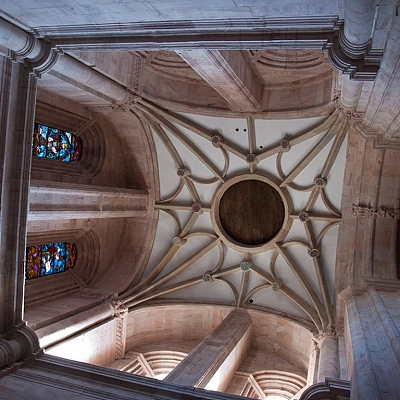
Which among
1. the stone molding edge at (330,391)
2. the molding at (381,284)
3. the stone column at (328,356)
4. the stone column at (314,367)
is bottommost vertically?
the stone column at (314,367)

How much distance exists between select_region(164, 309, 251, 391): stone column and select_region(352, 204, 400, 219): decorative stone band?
14.8 ft

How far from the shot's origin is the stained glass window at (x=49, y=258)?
11958 millimetres

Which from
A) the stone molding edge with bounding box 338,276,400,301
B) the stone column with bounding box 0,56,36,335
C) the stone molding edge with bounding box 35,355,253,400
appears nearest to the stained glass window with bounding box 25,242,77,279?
the stone column with bounding box 0,56,36,335

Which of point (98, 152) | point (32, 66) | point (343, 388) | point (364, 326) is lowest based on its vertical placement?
point (343, 388)

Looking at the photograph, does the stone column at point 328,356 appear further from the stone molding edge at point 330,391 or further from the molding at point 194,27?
the molding at point 194,27

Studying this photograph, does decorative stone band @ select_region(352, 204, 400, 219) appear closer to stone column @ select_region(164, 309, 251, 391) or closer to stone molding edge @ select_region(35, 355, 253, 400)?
stone column @ select_region(164, 309, 251, 391)

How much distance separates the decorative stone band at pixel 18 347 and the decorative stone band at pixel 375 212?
829 cm

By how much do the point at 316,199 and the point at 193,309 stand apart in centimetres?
523

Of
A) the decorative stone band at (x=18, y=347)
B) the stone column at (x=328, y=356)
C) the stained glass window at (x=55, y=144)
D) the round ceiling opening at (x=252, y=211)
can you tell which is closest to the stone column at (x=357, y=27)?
the stone column at (x=328, y=356)

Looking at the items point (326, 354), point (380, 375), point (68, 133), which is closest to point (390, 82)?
point (380, 375)

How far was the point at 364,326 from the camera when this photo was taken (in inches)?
310

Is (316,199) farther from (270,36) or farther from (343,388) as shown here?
Result: (270,36)

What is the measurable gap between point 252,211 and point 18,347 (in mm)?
8319

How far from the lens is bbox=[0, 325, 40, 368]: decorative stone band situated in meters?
7.09
